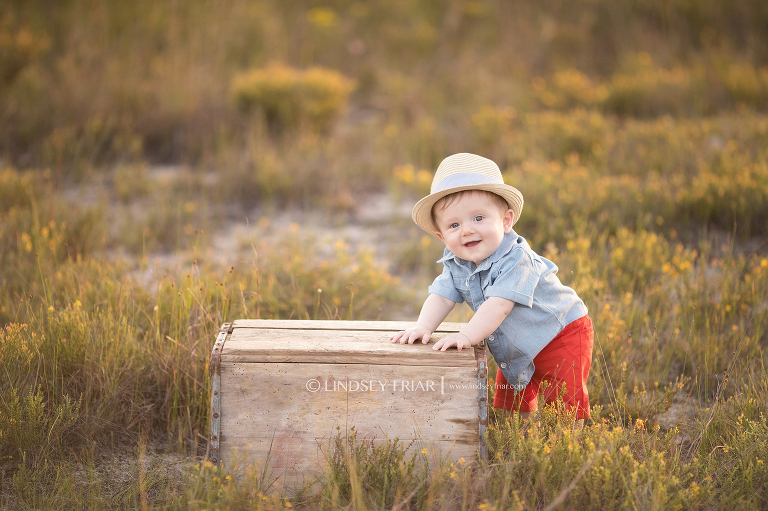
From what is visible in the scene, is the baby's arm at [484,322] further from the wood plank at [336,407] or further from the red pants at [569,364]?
the red pants at [569,364]

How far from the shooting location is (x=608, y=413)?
2592 mm

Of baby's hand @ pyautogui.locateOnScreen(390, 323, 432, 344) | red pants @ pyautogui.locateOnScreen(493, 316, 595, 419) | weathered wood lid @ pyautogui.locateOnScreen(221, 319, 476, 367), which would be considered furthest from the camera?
red pants @ pyautogui.locateOnScreen(493, 316, 595, 419)

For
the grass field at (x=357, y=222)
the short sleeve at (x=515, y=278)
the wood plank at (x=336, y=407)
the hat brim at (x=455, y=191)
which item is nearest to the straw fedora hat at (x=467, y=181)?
the hat brim at (x=455, y=191)

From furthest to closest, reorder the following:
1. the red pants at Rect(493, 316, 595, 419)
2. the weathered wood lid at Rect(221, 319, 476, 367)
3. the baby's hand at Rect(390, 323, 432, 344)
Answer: the red pants at Rect(493, 316, 595, 419) → the baby's hand at Rect(390, 323, 432, 344) → the weathered wood lid at Rect(221, 319, 476, 367)

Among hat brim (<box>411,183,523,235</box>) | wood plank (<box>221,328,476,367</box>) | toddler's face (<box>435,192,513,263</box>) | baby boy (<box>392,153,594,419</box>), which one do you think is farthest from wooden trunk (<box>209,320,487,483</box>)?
hat brim (<box>411,183,523,235</box>)

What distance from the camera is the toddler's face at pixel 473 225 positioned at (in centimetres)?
214

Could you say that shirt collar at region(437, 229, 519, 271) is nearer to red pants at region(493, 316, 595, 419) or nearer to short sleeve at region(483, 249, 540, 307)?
short sleeve at region(483, 249, 540, 307)

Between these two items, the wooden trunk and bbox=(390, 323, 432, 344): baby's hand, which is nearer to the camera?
the wooden trunk

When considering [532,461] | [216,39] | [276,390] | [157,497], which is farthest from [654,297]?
[216,39]

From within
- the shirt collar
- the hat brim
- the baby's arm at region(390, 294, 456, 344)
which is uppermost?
the hat brim

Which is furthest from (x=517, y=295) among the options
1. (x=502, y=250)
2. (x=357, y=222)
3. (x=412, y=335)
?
(x=357, y=222)

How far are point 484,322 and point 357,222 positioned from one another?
3410 mm

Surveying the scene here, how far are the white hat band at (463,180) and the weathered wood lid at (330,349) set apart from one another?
58 centimetres

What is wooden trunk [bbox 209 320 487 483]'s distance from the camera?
6.72 ft
